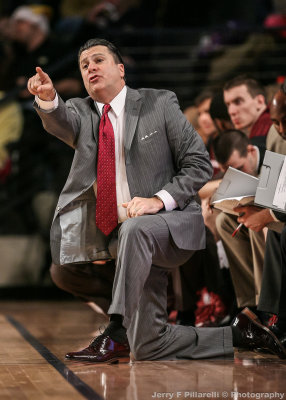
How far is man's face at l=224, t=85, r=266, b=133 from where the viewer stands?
435cm

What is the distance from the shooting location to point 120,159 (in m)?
3.29

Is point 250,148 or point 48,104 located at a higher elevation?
point 48,104

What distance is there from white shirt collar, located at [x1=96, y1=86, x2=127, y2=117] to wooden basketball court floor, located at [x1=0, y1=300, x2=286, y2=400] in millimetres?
1100

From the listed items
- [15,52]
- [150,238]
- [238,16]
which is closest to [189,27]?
[238,16]

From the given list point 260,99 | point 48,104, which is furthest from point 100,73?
point 260,99

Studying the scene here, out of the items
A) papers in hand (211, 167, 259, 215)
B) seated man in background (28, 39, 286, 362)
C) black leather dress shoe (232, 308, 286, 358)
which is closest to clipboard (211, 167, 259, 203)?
papers in hand (211, 167, 259, 215)

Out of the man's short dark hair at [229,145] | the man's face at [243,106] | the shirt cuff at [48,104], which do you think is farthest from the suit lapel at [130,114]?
the man's face at [243,106]

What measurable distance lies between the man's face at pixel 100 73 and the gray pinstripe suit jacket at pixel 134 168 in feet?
0.36

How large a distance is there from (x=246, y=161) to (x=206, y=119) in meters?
1.00

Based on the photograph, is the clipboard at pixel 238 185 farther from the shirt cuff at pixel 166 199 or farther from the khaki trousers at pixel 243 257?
the khaki trousers at pixel 243 257

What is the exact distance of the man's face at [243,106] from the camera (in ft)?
14.3

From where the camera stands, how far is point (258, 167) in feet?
13.0

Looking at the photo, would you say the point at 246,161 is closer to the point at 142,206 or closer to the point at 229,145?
the point at 229,145

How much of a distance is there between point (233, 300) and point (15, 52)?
11.6 ft
